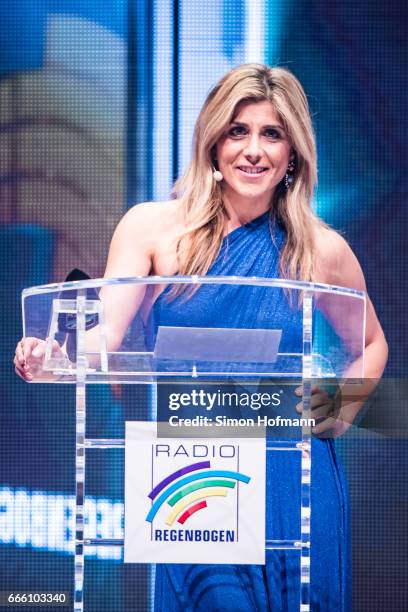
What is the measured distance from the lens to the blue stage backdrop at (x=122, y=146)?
11.9 feet

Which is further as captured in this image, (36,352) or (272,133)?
(272,133)

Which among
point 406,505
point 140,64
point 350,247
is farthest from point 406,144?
point 406,505

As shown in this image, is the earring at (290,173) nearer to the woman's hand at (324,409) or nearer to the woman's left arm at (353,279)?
the woman's left arm at (353,279)

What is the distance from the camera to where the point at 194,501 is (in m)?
1.96

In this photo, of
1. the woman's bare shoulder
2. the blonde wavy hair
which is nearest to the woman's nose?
the blonde wavy hair

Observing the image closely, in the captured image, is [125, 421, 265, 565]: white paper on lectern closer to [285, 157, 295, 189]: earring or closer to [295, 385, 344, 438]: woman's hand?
[295, 385, 344, 438]: woman's hand

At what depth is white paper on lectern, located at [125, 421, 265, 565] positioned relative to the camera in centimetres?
195

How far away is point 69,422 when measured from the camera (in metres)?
3.67

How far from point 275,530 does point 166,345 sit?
1.48 feet

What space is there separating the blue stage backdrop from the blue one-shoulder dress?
1.32 metres

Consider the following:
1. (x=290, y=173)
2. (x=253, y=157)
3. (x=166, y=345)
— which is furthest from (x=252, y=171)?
(x=166, y=345)

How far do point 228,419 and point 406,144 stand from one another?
2022 mm

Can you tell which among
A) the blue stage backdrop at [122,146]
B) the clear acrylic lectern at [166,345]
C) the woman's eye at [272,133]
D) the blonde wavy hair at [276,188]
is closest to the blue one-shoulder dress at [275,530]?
the clear acrylic lectern at [166,345]

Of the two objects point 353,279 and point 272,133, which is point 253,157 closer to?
point 272,133
